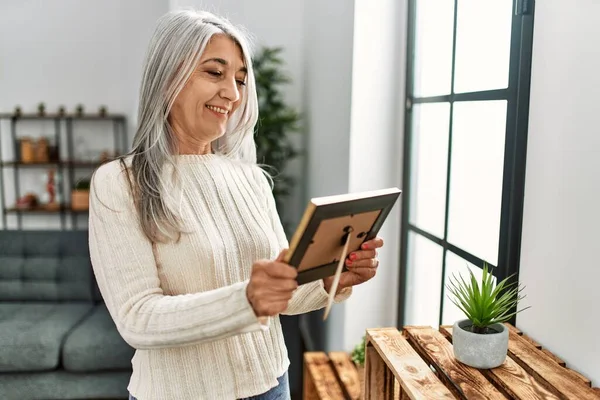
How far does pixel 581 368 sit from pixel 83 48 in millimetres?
4647

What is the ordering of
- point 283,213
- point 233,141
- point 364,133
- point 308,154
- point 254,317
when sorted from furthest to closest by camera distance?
point 283,213, point 308,154, point 364,133, point 233,141, point 254,317

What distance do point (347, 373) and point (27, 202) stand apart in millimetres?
3514

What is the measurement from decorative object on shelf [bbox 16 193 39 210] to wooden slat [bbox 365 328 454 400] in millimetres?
4078

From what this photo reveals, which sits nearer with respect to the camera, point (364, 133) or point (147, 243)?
point (147, 243)

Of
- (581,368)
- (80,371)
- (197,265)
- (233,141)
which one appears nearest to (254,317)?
(197,265)

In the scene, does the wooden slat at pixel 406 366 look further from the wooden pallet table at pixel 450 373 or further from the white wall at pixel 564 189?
the white wall at pixel 564 189

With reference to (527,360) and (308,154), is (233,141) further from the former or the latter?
(308,154)

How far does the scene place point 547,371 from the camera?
1.12 metres

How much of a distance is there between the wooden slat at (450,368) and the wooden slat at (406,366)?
0.7 inches

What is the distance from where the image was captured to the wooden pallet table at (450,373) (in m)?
1.05

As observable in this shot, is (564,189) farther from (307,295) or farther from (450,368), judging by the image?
(307,295)

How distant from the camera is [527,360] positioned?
1183 millimetres

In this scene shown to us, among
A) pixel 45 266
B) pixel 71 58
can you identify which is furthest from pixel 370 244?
pixel 71 58

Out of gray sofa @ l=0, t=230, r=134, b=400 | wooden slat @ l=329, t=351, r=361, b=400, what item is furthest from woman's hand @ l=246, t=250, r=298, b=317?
gray sofa @ l=0, t=230, r=134, b=400
